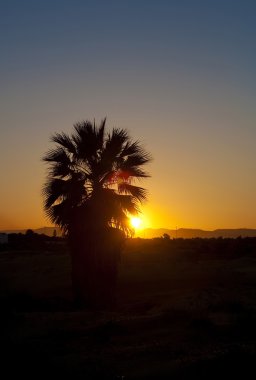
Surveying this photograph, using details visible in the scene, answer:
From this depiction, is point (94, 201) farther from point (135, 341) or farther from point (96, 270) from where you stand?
point (135, 341)

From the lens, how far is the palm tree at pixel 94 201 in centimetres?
2061

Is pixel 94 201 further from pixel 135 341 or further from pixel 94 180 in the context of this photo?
pixel 135 341

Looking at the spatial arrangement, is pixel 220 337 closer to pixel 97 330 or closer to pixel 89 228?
pixel 97 330

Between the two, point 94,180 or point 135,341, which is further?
point 94,180

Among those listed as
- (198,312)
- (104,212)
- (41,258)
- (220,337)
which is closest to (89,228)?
(104,212)

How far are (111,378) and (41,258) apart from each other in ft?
130

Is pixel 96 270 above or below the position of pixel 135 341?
above

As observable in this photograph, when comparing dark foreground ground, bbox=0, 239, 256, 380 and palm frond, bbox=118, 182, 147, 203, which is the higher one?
palm frond, bbox=118, 182, 147, 203

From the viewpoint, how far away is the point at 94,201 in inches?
823

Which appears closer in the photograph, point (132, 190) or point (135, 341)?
point (135, 341)

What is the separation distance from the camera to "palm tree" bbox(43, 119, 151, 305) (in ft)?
67.6

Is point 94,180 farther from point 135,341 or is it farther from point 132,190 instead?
point 135,341

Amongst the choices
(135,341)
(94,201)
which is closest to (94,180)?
(94,201)

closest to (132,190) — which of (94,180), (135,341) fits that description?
(94,180)
